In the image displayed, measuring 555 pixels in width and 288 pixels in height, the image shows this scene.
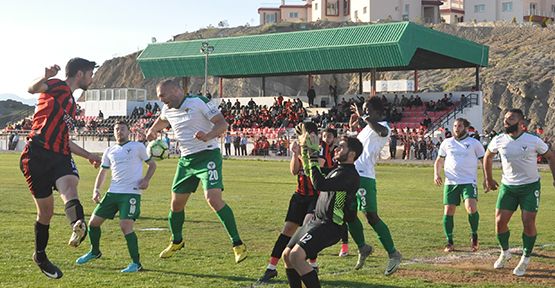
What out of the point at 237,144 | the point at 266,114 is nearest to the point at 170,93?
the point at 237,144

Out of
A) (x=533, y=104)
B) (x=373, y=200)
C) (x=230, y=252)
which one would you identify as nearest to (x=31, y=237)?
(x=230, y=252)

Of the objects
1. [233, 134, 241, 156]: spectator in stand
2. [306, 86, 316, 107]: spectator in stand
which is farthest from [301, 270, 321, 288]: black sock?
[306, 86, 316, 107]: spectator in stand

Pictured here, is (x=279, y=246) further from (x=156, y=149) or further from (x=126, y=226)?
(x=156, y=149)

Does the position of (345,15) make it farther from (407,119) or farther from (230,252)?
(230,252)

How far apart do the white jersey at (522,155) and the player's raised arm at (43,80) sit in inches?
234

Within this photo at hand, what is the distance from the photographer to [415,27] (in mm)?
55969

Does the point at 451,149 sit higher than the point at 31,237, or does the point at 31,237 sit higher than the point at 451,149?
the point at 451,149

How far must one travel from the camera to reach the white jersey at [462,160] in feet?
43.6

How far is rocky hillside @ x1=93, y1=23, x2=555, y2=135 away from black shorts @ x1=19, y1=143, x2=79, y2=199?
229ft

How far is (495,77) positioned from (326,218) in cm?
8129

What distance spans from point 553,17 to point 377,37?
74.7 metres

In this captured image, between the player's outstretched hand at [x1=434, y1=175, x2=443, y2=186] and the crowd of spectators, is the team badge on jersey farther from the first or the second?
the crowd of spectators

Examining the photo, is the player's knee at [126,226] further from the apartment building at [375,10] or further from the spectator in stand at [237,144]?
the apartment building at [375,10]

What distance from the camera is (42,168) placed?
364 inches
